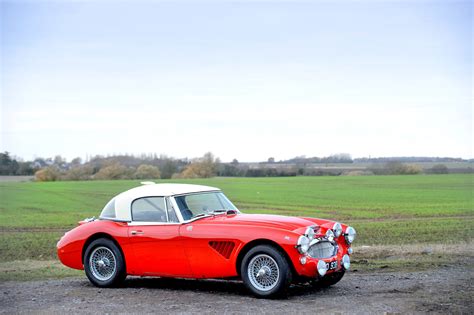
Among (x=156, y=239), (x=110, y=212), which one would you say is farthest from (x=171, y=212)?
(x=110, y=212)

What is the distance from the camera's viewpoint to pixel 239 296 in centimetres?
1020

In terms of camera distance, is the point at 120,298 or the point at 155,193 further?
the point at 155,193

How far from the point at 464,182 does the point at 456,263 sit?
6232cm

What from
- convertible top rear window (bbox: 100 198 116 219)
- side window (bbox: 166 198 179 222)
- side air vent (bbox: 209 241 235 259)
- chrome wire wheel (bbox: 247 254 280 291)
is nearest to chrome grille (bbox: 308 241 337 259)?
chrome wire wheel (bbox: 247 254 280 291)

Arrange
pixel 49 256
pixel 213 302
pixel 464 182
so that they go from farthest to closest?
1. pixel 464 182
2. pixel 49 256
3. pixel 213 302

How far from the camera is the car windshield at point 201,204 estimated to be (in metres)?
11.2

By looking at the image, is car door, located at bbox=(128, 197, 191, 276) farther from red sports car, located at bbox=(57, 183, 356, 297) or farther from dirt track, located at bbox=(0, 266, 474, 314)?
dirt track, located at bbox=(0, 266, 474, 314)

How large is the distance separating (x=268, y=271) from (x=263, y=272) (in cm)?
8

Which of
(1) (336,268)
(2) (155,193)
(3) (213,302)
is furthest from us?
(2) (155,193)

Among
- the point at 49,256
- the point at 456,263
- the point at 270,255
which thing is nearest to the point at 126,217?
the point at 270,255

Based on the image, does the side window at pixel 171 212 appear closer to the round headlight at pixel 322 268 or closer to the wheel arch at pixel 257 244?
the wheel arch at pixel 257 244

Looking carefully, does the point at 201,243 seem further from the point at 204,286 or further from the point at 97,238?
the point at 97,238

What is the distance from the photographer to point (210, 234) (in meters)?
10.5

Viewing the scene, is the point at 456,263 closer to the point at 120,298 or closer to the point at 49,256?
the point at 120,298
